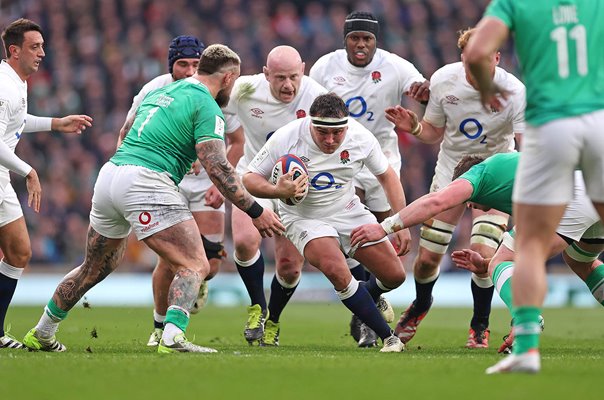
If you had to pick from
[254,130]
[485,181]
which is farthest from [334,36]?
[485,181]

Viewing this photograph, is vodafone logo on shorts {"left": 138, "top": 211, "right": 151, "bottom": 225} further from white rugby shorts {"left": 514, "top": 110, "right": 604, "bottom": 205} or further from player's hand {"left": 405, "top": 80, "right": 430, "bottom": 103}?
player's hand {"left": 405, "top": 80, "right": 430, "bottom": 103}

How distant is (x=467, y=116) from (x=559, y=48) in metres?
4.41

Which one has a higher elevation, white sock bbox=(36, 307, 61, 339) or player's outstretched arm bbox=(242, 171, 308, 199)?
player's outstretched arm bbox=(242, 171, 308, 199)

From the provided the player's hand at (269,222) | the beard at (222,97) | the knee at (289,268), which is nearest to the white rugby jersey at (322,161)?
the beard at (222,97)

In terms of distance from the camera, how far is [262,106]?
447 inches

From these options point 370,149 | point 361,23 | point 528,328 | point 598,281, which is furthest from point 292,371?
point 361,23

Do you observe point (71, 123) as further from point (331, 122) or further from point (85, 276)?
point (331, 122)

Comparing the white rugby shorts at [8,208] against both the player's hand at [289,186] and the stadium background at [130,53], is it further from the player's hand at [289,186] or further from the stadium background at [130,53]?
the stadium background at [130,53]

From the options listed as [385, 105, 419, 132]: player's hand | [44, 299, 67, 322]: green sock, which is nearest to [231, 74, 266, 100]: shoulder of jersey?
[385, 105, 419, 132]: player's hand

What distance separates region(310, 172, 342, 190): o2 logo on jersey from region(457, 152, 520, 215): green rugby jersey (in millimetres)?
1724

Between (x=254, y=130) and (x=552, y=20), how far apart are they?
5.36m

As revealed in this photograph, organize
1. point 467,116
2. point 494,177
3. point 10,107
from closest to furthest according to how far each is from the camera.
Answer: point 494,177, point 10,107, point 467,116

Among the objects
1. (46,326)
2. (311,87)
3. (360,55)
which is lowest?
(46,326)

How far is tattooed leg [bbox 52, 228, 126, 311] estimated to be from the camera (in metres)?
8.90
